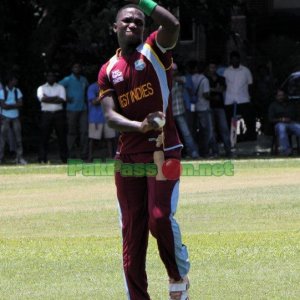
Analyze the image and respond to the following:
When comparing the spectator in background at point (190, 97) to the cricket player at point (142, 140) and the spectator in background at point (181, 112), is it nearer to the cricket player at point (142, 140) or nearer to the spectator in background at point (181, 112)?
the spectator in background at point (181, 112)

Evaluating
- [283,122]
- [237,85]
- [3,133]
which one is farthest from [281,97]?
[3,133]

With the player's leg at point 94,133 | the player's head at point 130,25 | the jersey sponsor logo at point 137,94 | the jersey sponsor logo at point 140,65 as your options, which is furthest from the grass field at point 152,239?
the player's leg at point 94,133

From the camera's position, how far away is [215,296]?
8.15m

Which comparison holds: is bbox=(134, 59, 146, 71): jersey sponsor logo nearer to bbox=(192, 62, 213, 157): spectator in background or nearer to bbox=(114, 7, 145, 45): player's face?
bbox=(114, 7, 145, 45): player's face

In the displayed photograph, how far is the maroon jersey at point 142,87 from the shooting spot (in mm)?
7406

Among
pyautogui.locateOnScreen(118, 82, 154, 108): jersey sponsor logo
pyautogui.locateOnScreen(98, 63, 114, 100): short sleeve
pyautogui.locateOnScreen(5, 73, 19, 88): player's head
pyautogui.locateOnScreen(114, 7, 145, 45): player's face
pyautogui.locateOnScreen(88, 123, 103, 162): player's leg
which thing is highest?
pyautogui.locateOnScreen(5, 73, 19, 88): player's head

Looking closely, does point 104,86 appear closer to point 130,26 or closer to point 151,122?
point 130,26

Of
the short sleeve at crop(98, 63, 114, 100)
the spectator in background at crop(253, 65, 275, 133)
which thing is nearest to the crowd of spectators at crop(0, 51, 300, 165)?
the spectator in background at crop(253, 65, 275, 133)

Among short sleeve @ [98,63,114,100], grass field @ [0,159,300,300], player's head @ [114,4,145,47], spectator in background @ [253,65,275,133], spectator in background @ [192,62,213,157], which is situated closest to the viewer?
player's head @ [114,4,145,47]

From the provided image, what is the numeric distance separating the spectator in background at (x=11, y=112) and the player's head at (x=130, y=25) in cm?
1604

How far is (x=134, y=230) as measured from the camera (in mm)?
7598

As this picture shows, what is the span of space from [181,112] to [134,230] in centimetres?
1557

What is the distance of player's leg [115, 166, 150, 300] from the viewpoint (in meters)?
7.57

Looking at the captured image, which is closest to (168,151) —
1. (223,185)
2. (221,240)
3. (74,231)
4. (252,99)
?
(221,240)
